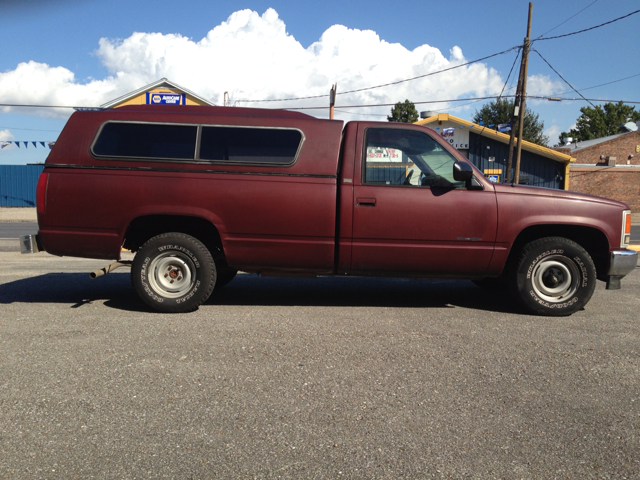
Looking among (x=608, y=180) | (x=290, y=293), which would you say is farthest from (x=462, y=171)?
(x=608, y=180)

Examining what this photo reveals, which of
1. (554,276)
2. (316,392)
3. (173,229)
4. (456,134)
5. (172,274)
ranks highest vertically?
(456,134)

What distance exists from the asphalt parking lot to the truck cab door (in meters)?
0.61

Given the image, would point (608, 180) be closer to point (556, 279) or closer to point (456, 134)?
point (456, 134)

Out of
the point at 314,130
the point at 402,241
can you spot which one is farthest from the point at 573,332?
the point at 314,130

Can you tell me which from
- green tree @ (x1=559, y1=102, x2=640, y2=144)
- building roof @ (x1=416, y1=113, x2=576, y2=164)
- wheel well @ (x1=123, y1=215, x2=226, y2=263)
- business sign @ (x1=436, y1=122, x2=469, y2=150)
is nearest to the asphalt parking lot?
wheel well @ (x1=123, y1=215, x2=226, y2=263)

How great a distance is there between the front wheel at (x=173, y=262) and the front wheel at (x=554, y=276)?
10.9ft

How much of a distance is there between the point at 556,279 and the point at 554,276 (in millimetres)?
37

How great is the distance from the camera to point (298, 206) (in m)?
5.34

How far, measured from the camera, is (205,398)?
3268mm

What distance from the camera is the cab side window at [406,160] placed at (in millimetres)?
5422

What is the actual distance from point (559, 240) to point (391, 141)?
2.08 meters

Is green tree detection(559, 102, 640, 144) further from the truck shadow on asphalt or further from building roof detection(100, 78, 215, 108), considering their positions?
the truck shadow on asphalt

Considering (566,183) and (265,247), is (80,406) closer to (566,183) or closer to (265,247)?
(265,247)

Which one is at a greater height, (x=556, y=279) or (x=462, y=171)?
(x=462, y=171)
